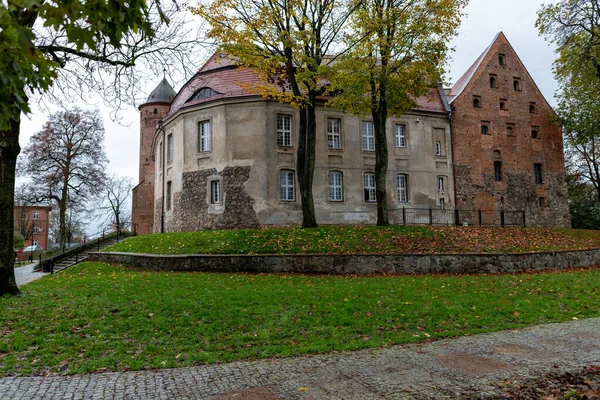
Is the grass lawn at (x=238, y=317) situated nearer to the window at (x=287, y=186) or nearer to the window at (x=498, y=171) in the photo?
the window at (x=287, y=186)

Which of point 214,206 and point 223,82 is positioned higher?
point 223,82

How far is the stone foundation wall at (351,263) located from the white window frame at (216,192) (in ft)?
28.3

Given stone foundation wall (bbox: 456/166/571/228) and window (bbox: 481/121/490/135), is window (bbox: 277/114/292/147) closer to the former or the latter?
stone foundation wall (bbox: 456/166/571/228)

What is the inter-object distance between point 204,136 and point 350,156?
9.22 m

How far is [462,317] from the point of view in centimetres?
784

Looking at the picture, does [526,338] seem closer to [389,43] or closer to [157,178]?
[389,43]

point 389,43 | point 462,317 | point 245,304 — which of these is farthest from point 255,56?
point 462,317

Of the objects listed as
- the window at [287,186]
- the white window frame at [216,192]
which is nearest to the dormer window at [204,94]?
the white window frame at [216,192]

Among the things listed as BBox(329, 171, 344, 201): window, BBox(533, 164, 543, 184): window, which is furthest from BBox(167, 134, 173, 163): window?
BBox(533, 164, 543, 184): window

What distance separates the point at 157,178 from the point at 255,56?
15325mm

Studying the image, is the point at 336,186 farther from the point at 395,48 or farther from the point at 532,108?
the point at 532,108

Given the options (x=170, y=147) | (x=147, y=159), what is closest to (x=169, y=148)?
(x=170, y=147)

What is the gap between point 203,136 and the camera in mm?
25125

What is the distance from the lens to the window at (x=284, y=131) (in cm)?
2456
